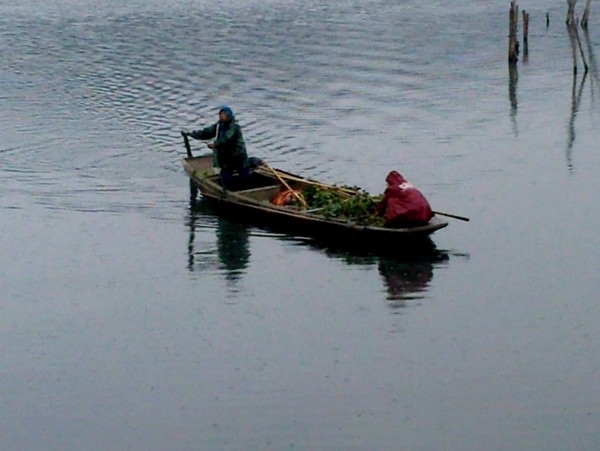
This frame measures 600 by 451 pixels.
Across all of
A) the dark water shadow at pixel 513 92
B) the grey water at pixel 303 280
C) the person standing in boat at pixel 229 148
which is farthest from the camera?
the dark water shadow at pixel 513 92

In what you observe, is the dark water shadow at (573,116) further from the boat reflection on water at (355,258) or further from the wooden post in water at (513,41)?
the boat reflection on water at (355,258)

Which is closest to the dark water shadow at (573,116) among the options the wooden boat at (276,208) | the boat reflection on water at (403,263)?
the wooden boat at (276,208)

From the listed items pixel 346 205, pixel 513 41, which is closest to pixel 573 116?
pixel 513 41

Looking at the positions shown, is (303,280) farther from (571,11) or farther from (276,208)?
(571,11)

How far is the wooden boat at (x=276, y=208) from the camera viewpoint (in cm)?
1966

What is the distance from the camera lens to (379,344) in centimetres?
1612

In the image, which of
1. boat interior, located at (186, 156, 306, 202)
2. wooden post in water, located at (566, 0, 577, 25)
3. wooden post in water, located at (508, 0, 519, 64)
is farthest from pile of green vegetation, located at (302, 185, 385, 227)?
wooden post in water, located at (566, 0, 577, 25)

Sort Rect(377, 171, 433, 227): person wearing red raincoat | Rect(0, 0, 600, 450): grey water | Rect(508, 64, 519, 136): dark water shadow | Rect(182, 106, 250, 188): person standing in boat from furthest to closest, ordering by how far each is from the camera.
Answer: Rect(508, 64, 519, 136): dark water shadow < Rect(182, 106, 250, 188): person standing in boat < Rect(377, 171, 433, 227): person wearing red raincoat < Rect(0, 0, 600, 450): grey water

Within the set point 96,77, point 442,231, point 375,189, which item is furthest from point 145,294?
point 96,77

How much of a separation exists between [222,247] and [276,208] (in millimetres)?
1241

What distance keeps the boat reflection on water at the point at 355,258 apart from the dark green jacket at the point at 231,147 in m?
1.36

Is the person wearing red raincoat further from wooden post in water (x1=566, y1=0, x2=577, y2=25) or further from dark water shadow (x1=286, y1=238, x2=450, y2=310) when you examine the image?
wooden post in water (x1=566, y1=0, x2=577, y2=25)

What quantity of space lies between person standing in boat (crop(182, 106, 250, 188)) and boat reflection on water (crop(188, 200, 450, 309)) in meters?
1.29

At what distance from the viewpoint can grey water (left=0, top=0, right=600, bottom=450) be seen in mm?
13938
